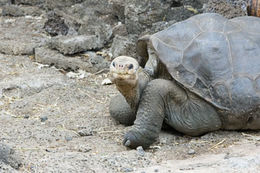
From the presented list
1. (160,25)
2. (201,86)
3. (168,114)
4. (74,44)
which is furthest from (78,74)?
(201,86)

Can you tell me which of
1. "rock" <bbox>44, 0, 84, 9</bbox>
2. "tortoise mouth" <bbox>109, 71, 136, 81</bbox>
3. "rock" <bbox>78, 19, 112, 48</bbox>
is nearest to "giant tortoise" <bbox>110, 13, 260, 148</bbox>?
"tortoise mouth" <bbox>109, 71, 136, 81</bbox>

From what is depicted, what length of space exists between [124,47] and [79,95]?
2.92 ft

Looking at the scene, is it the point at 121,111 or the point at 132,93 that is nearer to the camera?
the point at 132,93

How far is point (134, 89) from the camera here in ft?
12.3

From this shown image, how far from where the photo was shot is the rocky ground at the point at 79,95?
327cm

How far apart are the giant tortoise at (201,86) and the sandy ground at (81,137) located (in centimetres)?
13

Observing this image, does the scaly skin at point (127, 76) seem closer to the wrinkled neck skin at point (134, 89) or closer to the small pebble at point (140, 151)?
the wrinkled neck skin at point (134, 89)

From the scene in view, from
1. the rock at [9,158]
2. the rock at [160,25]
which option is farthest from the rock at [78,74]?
the rock at [9,158]

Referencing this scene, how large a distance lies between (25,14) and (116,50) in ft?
7.62

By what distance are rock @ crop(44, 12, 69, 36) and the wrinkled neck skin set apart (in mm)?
2577

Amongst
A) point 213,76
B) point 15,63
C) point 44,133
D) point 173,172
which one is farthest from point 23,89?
point 173,172

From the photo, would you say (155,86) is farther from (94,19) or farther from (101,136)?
(94,19)

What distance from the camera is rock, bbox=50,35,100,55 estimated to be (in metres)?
Result: 5.75

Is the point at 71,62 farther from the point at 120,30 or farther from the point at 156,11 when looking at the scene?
the point at 156,11
